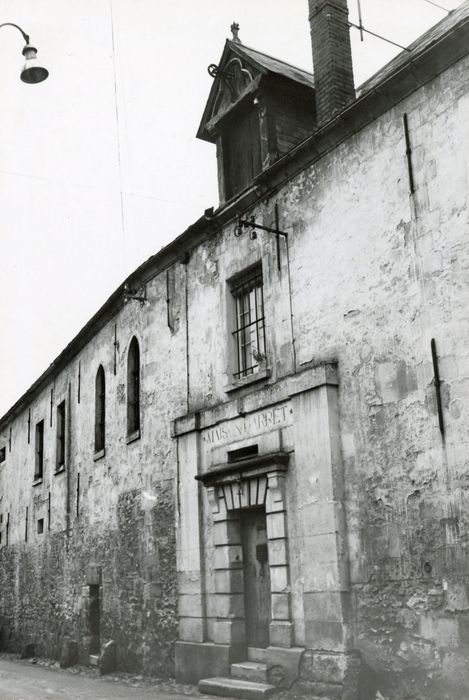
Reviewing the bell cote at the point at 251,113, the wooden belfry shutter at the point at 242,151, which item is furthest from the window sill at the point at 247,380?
the wooden belfry shutter at the point at 242,151

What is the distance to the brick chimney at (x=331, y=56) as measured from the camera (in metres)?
11.6

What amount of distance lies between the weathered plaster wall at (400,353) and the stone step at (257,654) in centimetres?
211

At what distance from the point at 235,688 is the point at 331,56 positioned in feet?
29.5

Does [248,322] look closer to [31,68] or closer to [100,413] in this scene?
[31,68]

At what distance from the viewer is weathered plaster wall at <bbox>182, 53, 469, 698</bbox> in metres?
8.58

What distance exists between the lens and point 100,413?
1784 cm

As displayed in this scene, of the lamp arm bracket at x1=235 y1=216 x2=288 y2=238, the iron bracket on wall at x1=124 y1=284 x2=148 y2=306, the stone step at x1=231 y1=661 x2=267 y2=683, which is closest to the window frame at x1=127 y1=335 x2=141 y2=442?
the iron bracket on wall at x1=124 y1=284 x2=148 y2=306

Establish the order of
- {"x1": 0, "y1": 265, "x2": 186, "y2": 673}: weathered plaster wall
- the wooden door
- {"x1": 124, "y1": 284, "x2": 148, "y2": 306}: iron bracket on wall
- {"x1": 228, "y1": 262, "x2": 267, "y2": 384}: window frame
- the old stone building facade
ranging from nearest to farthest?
the old stone building facade < the wooden door < {"x1": 228, "y1": 262, "x2": 267, "y2": 384}: window frame < {"x1": 0, "y1": 265, "x2": 186, "y2": 673}: weathered plaster wall < {"x1": 124, "y1": 284, "x2": 148, "y2": 306}: iron bracket on wall

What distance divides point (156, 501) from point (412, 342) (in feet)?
21.6

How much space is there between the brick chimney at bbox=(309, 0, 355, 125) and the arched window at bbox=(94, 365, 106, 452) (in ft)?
28.3

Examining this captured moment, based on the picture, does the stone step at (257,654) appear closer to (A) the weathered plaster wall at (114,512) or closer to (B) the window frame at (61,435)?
(A) the weathered plaster wall at (114,512)

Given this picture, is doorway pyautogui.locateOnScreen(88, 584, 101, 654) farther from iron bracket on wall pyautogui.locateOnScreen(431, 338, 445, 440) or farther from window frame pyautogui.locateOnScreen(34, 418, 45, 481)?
iron bracket on wall pyautogui.locateOnScreen(431, 338, 445, 440)

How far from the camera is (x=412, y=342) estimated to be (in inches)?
366

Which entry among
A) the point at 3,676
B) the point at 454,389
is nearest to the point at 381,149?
the point at 454,389
